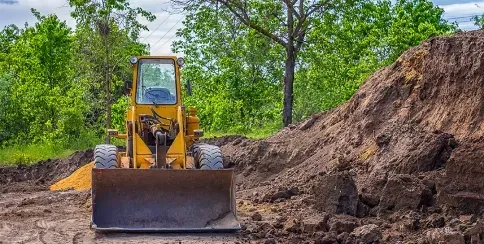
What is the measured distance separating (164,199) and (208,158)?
2263 millimetres

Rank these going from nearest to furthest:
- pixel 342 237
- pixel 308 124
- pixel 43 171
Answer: pixel 342 237
pixel 308 124
pixel 43 171

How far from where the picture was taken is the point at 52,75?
41625 millimetres

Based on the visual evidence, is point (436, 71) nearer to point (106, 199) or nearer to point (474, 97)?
point (474, 97)

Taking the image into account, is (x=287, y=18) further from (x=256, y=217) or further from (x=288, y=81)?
(x=256, y=217)

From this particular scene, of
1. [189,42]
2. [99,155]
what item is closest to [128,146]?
[99,155]

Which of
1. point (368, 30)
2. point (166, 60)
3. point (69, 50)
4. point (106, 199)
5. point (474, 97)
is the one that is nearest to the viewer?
point (106, 199)

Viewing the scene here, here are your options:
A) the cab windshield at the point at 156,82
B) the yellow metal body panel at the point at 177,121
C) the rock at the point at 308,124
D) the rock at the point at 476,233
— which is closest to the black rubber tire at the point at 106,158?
the yellow metal body panel at the point at 177,121

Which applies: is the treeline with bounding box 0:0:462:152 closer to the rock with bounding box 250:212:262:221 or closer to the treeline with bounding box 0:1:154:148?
the treeline with bounding box 0:1:154:148

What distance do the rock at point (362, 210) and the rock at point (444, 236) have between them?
2.56 meters

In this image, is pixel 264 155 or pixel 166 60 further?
pixel 264 155

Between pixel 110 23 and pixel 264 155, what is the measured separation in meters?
11.0

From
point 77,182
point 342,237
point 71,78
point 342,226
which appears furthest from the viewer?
point 71,78

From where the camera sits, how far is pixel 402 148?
1440 cm

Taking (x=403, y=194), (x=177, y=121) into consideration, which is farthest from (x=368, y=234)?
(x=177, y=121)
